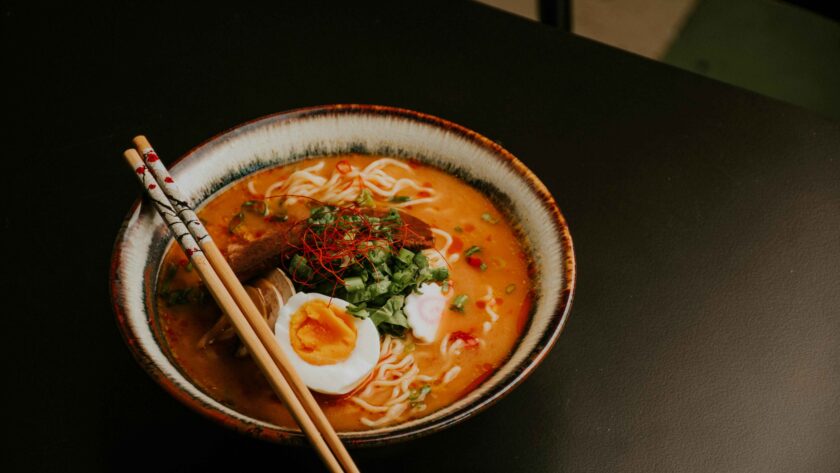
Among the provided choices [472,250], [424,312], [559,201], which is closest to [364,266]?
[424,312]

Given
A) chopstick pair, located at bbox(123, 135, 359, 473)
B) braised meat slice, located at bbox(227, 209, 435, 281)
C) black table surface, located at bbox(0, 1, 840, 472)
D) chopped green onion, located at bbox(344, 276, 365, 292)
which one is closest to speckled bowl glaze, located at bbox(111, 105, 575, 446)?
chopstick pair, located at bbox(123, 135, 359, 473)

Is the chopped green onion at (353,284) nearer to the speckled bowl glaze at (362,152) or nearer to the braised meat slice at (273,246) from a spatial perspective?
the braised meat slice at (273,246)

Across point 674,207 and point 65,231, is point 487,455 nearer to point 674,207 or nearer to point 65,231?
point 674,207

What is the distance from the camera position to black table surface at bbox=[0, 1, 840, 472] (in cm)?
169

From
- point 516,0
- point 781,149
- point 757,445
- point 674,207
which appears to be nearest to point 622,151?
point 674,207

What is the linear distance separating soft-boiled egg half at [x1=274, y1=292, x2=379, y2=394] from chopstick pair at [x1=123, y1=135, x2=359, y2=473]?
0.20 meters

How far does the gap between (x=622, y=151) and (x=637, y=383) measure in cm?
79

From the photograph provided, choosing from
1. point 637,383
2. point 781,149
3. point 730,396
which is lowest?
point 730,396

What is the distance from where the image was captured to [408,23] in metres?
2.60

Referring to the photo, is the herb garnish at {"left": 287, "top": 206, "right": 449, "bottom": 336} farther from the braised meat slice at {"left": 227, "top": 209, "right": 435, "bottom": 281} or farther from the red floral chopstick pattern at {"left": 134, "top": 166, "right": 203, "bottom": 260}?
the red floral chopstick pattern at {"left": 134, "top": 166, "right": 203, "bottom": 260}

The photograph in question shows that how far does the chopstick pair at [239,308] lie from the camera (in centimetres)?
132

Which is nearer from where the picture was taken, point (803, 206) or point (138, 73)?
point (803, 206)

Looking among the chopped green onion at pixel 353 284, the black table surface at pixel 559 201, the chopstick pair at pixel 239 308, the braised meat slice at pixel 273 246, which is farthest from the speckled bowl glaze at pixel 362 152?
the chopped green onion at pixel 353 284

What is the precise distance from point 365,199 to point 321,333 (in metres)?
0.44
